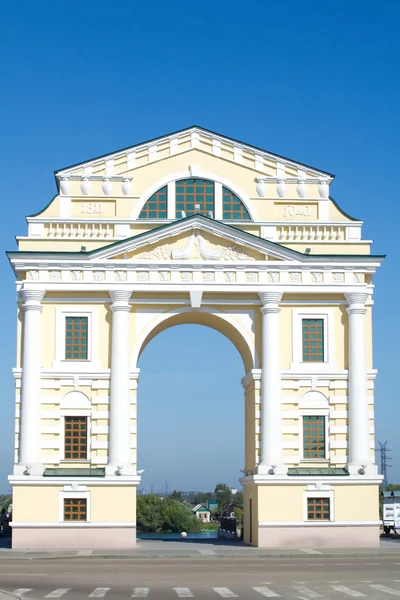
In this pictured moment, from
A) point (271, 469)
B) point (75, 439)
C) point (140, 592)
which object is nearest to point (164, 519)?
point (75, 439)

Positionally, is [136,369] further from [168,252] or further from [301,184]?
[301,184]

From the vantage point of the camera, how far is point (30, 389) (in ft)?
144

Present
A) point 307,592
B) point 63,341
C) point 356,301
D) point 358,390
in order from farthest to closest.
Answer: point 356,301, point 358,390, point 63,341, point 307,592

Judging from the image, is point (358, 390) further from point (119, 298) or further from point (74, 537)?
point (74, 537)

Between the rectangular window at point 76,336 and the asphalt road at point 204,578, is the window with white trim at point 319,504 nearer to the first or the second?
the asphalt road at point 204,578

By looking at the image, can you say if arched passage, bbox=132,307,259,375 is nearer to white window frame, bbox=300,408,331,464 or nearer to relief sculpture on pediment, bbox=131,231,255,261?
relief sculpture on pediment, bbox=131,231,255,261

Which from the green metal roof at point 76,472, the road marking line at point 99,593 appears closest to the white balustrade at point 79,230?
the green metal roof at point 76,472

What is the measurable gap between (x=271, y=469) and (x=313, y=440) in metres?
2.54

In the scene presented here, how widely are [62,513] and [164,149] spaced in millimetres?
16721

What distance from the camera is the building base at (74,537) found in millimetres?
42375

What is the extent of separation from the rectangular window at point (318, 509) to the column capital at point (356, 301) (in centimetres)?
824

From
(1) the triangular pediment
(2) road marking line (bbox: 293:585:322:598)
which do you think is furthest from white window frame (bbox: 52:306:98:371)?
(2) road marking line (bbox: 293:585:322:598)

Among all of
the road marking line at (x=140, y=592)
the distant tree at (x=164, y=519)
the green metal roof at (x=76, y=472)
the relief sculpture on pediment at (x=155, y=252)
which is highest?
the relief sculpture on pediment at (x=155, y=252)

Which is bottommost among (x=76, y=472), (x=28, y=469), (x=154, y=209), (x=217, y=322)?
(x=76, y=472)
